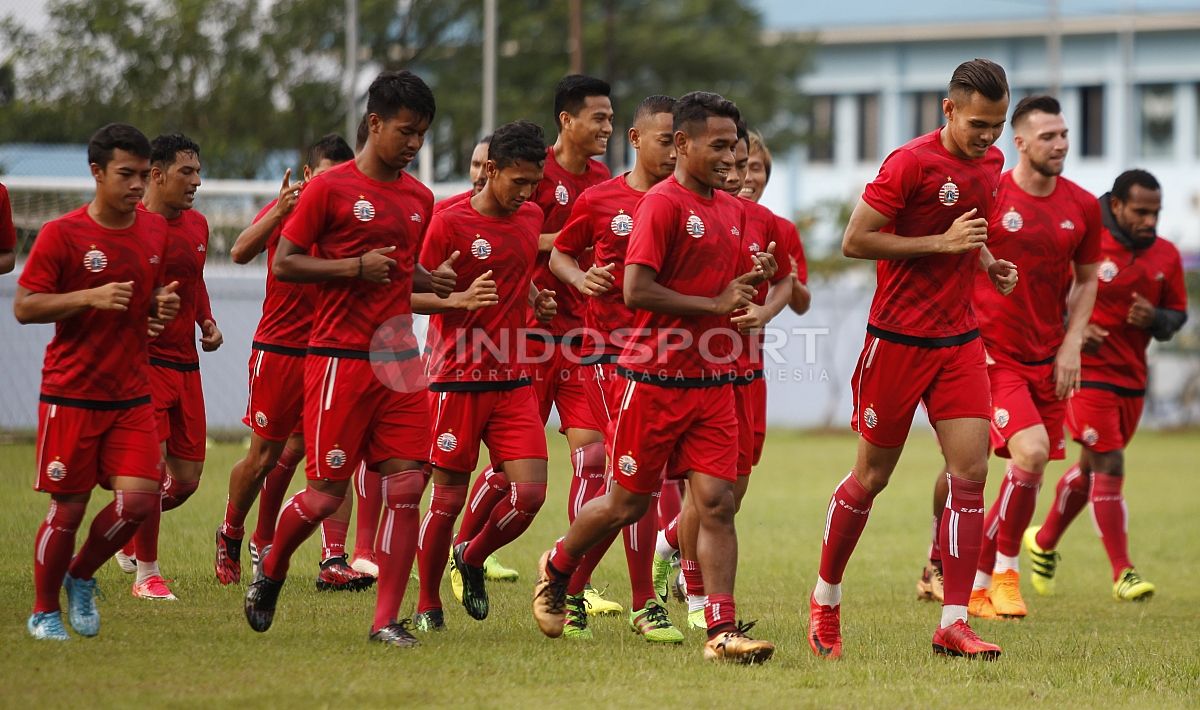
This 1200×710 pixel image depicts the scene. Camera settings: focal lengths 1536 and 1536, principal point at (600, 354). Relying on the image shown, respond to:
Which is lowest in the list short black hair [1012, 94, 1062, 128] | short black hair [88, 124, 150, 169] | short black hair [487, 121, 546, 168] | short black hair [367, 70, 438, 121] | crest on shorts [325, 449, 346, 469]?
crest on shorts [325, 449, 346, 469]

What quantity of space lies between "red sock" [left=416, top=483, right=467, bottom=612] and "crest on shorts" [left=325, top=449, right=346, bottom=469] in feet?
2.37

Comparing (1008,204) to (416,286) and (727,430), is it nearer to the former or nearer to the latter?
(727,430)

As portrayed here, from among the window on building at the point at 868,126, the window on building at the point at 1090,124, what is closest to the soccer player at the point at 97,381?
the window on building at the point at 868,126

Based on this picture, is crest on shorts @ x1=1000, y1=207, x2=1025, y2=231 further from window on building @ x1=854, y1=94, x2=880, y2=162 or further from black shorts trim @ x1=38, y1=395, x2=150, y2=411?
window on building @ x1=854, y1=94, x2=880, y2=162

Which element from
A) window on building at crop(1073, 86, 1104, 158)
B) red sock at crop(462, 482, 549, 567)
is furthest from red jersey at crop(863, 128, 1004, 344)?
window on building at crop(1073, 86, 1104, 158)

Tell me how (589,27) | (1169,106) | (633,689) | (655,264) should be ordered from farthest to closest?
(1169,106), (589,27), (655,264), (633,689)

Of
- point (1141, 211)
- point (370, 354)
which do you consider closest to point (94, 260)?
point (370, 354)

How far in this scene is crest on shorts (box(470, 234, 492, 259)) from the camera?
770cm

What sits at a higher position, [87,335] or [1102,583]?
[87,335]

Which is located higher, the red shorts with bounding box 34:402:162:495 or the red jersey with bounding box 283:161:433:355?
the red jersey with bounding box 283:161:433:355

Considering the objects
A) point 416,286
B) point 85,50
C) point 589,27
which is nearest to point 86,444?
point 416,286

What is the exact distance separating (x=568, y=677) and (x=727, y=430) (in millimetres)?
1324

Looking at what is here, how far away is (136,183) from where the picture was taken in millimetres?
6859

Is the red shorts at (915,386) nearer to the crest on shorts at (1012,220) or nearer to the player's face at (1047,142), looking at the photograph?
the crest on shorts at (1012,220)
